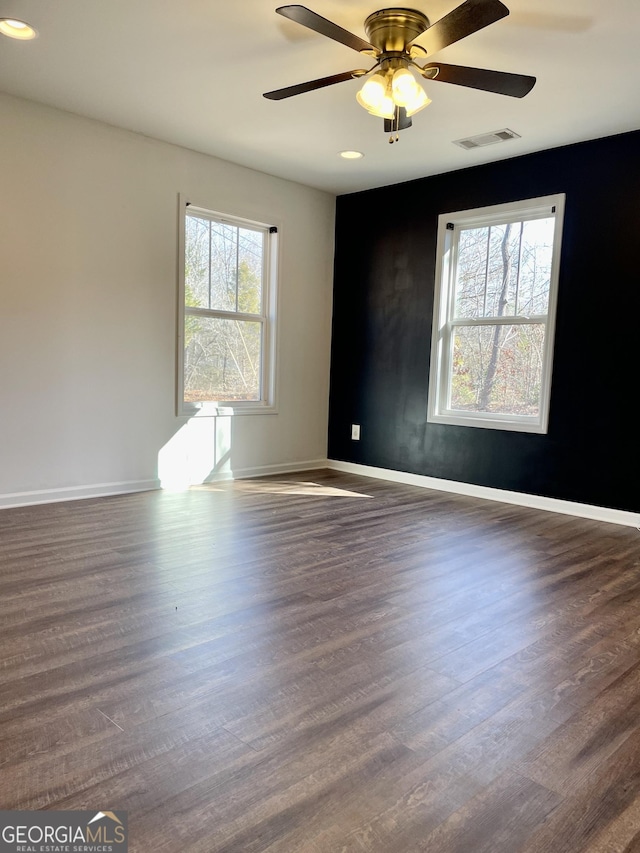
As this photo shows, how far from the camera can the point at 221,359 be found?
16.5 feet

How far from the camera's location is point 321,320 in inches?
227

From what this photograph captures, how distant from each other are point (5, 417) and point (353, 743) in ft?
10.6

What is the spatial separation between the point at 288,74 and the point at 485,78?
48.5 inches

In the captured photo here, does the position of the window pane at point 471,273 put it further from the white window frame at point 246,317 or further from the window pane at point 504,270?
the white window frame at point 246,317

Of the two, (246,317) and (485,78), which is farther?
(246,317)

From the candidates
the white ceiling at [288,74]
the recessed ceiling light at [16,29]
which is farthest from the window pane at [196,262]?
the recessed ceiling light at [16,29]

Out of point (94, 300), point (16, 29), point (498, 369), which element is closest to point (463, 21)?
point (16, 29)

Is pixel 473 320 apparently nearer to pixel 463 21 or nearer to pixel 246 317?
pixel 246 317

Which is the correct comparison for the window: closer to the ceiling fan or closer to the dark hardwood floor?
the dark hardwood floor

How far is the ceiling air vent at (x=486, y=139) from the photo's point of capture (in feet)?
13.1

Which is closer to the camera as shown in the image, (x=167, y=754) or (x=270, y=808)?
(x=270, y=808)

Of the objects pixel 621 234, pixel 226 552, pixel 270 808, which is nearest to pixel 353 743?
pixel 270 808

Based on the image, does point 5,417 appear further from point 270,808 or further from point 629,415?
point 629,415

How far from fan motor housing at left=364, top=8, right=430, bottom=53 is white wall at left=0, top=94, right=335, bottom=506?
2213mm
